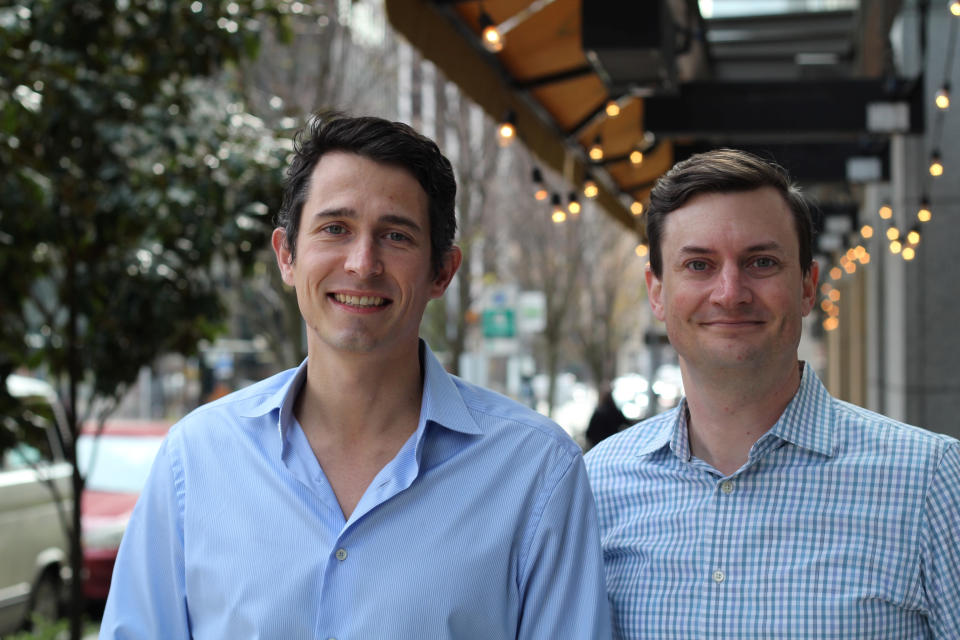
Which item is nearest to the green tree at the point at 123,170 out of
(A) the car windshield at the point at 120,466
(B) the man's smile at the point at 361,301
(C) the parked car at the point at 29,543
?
(C) the parked car at the point at 29,543

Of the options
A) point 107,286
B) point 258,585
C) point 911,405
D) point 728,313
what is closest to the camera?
point 258,585

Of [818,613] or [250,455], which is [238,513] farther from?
[818,613]

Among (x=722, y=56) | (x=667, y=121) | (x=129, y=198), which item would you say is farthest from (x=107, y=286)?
(x=722, y=56)

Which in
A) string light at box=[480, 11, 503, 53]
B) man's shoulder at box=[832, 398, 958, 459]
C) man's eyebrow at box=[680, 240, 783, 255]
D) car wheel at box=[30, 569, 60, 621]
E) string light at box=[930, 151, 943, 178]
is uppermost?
string light at box=[480, 11, 503, 53]

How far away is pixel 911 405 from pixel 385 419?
35.2 feet

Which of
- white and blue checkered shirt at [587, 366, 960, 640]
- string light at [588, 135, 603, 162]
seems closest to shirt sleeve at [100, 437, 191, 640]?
white and blue checkered shirt at [587, 366, 960, 640]

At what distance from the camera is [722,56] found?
52.5 feet

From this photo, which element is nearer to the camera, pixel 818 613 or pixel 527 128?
pixel 818 613

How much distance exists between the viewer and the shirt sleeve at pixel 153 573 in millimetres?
2338

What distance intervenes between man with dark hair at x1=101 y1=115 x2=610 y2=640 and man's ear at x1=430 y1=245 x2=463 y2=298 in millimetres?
15

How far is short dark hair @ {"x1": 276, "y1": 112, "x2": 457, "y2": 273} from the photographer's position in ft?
7.98

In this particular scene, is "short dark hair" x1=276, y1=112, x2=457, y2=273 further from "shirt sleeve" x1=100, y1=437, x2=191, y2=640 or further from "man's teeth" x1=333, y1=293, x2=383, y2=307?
"shirt sleeve" x1=100, y1=437, x2=191, y2=640

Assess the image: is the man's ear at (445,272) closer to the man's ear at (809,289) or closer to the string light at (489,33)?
the man's ear at (809,289)

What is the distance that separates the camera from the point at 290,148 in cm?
591
